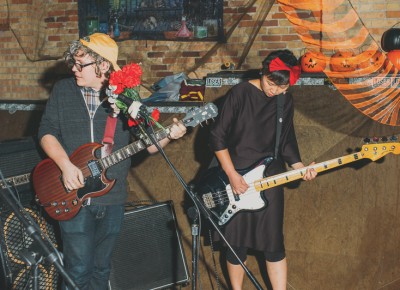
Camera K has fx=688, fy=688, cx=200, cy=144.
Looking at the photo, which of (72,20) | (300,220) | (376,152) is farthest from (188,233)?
(72,20)

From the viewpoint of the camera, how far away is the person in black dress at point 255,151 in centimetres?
451

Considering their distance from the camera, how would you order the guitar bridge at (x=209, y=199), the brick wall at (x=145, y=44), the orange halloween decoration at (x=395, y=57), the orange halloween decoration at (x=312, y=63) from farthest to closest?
the brick wall at (x=145, y=44), the orange halloween decoration at (x=312, y=63), the orange halloween decoration at (x=395, y=57), the guitar bridge at (x=209, y=199)

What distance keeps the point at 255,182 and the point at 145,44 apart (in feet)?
10.7

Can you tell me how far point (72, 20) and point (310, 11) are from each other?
12.7 feet

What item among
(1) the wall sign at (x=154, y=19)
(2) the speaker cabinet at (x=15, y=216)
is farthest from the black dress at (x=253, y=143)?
(1) the wall sign at (x=154, y=19)

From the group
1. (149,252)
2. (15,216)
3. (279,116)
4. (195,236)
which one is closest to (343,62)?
(279,116)

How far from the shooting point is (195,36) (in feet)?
23.4

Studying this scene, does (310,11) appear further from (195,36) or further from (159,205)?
(195,36)

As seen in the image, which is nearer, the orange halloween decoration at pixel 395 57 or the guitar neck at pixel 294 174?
the guitar neck at pixel 294 174

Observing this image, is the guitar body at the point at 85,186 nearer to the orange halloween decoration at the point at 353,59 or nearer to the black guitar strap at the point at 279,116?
the black guitar strap at the point at 279,116

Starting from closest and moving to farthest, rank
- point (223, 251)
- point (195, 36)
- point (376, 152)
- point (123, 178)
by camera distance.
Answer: point (123, 178) < point (376, 152) < point (223, 251) < point (195, 36)

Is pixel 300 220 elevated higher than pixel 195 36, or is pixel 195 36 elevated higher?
pixel 195 36

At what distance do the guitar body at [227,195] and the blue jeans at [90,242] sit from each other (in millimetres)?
651

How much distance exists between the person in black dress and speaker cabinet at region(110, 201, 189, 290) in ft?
2.38
